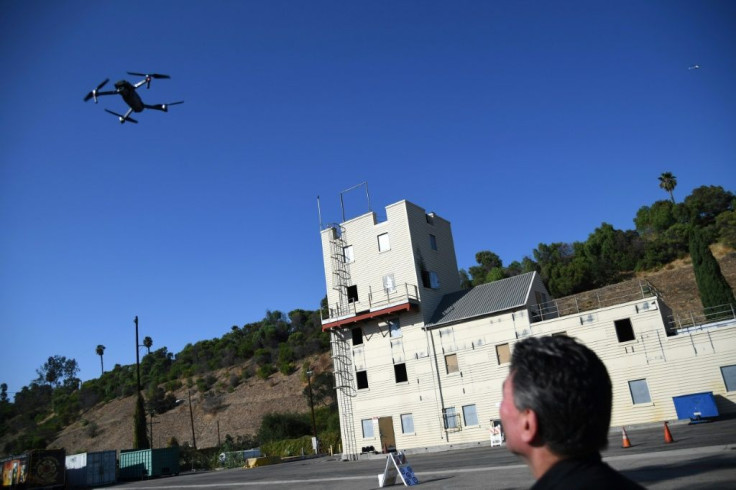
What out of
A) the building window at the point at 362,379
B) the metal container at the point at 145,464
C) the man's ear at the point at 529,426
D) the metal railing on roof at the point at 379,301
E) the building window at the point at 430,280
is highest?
the building window at the point at 430,280

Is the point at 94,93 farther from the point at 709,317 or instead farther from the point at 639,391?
the point at 709,317

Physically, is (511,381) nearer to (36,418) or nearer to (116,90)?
(116,90)

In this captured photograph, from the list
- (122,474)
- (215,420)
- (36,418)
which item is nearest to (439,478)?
(122,474)

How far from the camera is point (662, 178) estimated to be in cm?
8650

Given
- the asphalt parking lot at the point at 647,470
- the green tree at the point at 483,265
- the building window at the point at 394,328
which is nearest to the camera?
the asphalt parking lot at the point at 647,470

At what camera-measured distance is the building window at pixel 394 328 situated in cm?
3962

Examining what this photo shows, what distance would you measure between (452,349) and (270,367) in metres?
63.6

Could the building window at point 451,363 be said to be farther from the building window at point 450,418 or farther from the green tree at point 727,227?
the green tree at point 727,227

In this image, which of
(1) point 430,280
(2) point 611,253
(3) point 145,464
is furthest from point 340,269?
(2) point 611,253

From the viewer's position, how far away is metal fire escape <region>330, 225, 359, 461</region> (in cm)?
3991

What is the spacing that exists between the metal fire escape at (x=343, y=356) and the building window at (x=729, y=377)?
24.5 metres

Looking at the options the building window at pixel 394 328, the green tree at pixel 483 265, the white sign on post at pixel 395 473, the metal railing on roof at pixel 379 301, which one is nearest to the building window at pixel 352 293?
the metal railing on roof at pixel 379 301

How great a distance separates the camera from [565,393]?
7.00 ft

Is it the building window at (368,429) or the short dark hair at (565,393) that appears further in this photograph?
the building window at (368,429)
